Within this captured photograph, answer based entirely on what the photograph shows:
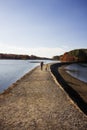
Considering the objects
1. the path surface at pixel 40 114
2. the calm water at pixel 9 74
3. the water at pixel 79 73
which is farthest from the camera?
the water at pixel 79 73

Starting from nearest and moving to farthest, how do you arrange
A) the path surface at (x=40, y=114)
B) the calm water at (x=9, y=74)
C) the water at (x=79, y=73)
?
the path surface at (x=40, y=114)
the calm water at (x=9, y=74)
the water at (x=79, y=73)

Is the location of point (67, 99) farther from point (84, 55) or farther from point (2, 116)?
point (84, 55)

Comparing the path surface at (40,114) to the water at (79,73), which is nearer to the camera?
the path surface at (40,114)

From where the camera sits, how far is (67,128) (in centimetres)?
1047

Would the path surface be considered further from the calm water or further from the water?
the water

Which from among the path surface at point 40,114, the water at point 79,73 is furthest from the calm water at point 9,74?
the water at point 79,73

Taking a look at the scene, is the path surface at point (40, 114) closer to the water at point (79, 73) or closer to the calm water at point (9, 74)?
the calm water at point (9, 74)

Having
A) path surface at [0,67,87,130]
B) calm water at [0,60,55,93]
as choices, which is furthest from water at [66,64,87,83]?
path surface at [0,67,87,130]

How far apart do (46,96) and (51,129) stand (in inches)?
310

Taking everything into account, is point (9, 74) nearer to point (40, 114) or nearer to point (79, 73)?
point (79, 73)

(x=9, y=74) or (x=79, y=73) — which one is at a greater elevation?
(x=79, y=73)

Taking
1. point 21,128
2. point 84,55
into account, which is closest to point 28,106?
point 21,128

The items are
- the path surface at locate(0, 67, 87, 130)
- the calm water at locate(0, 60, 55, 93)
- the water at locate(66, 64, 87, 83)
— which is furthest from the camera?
the water at locate(66, 64, 87, 83)

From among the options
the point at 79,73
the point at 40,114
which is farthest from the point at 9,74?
the point at 40,114
